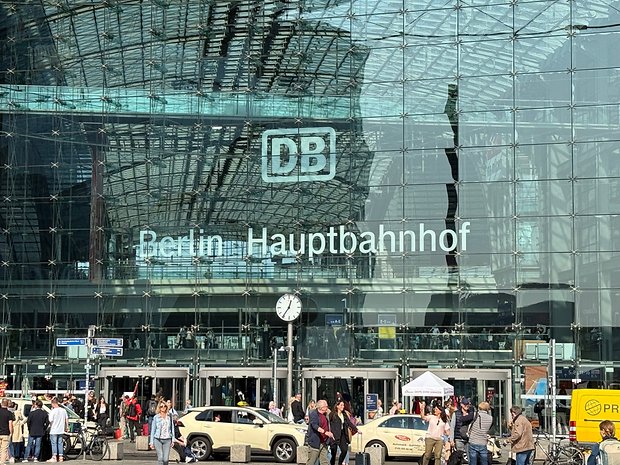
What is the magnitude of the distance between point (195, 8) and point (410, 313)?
12424mm

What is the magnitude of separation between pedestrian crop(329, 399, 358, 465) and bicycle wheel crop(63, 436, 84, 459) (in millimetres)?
7448

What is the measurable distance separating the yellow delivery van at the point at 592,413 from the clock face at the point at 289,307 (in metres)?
11.8

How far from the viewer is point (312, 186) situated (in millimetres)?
38125

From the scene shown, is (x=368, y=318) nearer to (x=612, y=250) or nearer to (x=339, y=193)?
(x=339, y=193)

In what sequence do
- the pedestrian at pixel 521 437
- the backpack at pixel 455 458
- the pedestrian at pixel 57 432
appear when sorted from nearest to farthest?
the pedestrian at pixel 521 437
the backpack at pixel 455 458
the pedestrian at pixel 57 432

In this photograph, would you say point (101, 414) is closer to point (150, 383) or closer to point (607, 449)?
point (150, 383)

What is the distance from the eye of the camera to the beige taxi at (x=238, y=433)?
27.9m

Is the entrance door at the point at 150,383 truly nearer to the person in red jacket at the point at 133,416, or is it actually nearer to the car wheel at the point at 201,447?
the person in red jacket at the point at 133,416

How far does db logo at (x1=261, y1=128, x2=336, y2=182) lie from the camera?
38.1 metres

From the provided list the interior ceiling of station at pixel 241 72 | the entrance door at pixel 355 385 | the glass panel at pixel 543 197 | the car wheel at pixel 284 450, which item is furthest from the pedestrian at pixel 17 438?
the glass panel at pixel 543 197

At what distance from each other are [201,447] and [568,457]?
873 cm

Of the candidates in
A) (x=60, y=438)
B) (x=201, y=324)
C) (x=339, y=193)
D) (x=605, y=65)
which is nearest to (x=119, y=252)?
(x=201, y=324)

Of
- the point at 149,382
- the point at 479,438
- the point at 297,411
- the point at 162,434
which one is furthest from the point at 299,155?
the point at 479,438

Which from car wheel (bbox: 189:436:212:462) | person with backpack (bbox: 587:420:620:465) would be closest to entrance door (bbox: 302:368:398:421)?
car wheel (bbox: 189:436:212:462)
